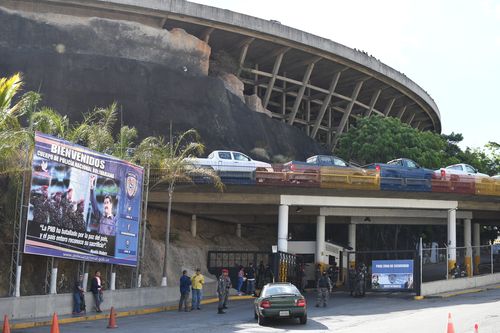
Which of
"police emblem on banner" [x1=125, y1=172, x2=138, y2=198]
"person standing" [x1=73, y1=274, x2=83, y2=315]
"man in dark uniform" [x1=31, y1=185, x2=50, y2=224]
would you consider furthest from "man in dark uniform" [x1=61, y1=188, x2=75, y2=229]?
"police emblem on banner" [x1=125, y1=172, x2=138, y2=198]

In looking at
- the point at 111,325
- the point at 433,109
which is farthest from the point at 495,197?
the point at 433,109

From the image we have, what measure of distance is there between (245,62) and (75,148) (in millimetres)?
39337

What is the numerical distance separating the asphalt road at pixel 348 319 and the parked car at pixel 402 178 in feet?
31.7

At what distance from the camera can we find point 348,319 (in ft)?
65.8

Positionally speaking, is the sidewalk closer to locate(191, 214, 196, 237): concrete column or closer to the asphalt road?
the asphalt road

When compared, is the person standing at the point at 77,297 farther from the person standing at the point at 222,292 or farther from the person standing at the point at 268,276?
the person standing at the point at 268,276

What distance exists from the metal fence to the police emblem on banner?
14766 mm

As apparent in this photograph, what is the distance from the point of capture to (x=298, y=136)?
54.9m

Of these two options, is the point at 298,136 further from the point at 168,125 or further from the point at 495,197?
the point at 495,197

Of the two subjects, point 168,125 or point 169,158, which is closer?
point 169,158

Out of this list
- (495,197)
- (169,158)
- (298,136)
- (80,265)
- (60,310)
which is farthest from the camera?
(298,136)

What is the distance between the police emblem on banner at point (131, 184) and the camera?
992 inches

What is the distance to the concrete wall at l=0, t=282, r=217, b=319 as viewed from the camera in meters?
19.3

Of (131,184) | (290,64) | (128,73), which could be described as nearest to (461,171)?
(131,184)
